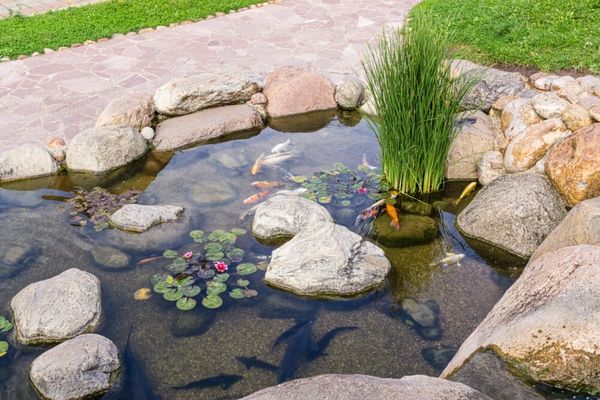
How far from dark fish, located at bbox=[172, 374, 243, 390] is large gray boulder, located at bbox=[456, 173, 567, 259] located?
85.0 inches

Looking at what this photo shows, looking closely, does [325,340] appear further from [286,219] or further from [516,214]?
[516,214]

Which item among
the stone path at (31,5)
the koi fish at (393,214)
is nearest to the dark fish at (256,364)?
the koi fish at (393,214)

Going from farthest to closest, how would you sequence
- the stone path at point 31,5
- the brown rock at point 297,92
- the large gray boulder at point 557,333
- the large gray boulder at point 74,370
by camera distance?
the stone path at point 31,5
the brown rock at point 297,92
the large gray boulder at point 74,370
the large gray boulder at point 557,333

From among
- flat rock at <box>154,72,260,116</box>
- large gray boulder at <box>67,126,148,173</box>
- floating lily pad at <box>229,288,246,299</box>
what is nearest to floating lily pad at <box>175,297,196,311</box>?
floating lily pad at <box>229,288,246,299</box>

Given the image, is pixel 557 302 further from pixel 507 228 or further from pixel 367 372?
pixel 507 228

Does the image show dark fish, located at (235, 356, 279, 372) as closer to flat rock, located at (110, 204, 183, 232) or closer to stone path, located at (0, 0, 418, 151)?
flat rock, located at (110, 204, 183, 232)

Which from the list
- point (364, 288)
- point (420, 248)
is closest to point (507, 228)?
point (420, 248)

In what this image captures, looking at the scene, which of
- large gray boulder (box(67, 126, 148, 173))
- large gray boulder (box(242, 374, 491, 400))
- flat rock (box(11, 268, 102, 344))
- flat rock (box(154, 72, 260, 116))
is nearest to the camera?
large gray boulder (box(242, 374, 491, 400))

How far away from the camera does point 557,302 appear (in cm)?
285

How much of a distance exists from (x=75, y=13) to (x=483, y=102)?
18.8 ft

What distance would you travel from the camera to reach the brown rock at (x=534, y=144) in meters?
4.98

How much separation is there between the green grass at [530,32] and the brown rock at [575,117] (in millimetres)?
1332

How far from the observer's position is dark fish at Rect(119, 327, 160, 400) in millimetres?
3346

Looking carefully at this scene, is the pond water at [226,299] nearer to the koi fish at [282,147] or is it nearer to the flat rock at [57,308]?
the flat rock at [57,308]
